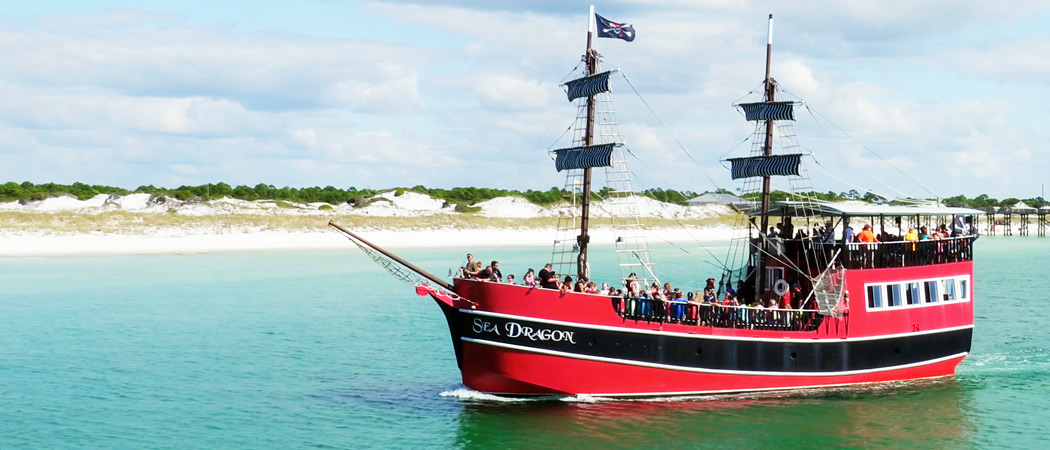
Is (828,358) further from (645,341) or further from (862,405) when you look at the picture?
(645,341)

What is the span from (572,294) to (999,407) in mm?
11516

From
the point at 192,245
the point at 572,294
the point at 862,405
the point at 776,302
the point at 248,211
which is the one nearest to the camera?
the point at 572,294

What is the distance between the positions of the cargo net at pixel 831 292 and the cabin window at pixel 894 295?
1623 mm

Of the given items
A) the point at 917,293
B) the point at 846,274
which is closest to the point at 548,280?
the point at 846,274

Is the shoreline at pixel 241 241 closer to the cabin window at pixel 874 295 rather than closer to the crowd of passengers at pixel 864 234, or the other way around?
the crowd of passengers at pixel 864 234

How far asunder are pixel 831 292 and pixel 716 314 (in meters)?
3.72

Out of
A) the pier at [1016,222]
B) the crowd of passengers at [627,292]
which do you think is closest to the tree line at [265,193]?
the pier at [1016,222]

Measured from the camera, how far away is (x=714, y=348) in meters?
24.0

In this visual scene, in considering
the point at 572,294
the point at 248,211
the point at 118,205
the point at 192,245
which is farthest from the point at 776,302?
the point at 118,205

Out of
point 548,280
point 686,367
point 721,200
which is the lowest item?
point 686,367

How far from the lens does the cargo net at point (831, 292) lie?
25375mm

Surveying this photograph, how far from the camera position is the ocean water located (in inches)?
846

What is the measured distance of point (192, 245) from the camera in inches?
2985

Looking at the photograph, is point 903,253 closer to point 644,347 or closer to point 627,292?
point 644,347
